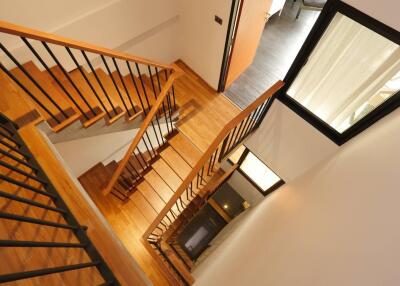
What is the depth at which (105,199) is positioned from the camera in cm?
396

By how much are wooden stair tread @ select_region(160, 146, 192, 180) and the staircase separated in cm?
1

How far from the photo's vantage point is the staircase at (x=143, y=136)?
260 cm

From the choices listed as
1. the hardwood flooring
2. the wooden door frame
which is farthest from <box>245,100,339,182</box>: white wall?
the wooden door frame

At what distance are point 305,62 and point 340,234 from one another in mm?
1992

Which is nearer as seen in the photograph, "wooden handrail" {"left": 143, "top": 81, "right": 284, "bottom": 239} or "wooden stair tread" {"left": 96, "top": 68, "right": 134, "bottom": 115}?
"wooden handrail" {"left": 143, "top": 81, "right": 284, "bottom": 239}

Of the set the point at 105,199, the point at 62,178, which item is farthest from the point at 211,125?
the point at 62,178

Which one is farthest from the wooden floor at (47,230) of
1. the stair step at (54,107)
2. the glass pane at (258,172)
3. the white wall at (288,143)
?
the glass pane at (258,172)

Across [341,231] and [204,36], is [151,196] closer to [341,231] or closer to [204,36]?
[204,36]

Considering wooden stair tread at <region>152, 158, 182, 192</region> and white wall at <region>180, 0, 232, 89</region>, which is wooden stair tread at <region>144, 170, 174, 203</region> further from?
white wall at <region>180, 0, 232, 89</region>

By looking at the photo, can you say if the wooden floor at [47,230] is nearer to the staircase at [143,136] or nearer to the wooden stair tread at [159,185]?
the staircase at [143,136]

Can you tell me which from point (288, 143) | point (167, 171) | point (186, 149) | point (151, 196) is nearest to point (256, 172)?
point (288, 143)

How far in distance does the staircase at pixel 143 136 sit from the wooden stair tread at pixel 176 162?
1cm

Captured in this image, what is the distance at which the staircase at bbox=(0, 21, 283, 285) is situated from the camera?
2.60 metres

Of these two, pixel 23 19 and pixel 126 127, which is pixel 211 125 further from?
pixel 23 19
